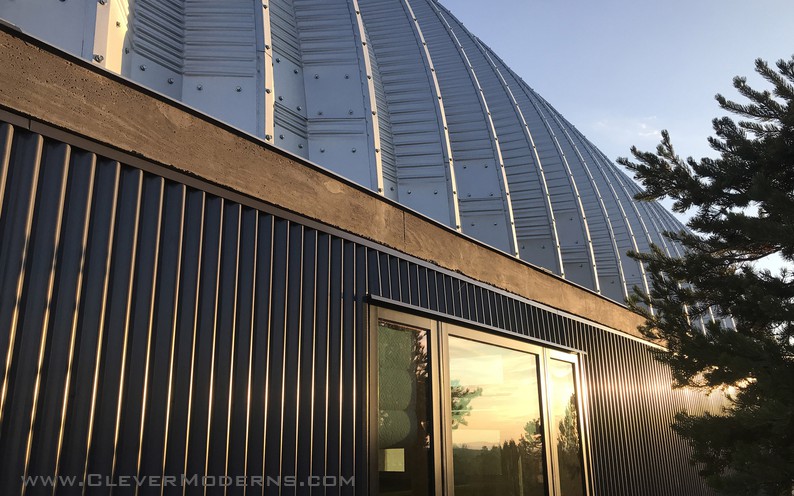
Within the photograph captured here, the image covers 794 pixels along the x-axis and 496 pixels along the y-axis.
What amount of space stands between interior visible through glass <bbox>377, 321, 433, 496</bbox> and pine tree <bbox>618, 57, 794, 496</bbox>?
3534 mm

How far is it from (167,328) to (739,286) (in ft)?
25.2

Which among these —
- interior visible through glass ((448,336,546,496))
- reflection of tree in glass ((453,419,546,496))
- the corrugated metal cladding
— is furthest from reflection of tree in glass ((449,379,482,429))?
the corrugated metal cladding

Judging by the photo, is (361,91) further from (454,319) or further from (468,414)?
(468,414)

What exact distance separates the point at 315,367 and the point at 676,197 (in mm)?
6885

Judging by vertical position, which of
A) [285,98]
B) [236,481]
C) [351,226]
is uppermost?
[285,98]

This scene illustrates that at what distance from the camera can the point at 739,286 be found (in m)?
9.04

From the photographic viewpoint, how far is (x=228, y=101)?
655 centimetres

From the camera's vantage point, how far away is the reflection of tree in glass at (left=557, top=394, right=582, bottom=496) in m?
8.70

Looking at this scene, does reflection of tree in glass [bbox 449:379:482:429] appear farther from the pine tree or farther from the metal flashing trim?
the pine tree

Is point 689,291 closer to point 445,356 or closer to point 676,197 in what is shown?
point 676,197

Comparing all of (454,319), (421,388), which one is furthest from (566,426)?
(421,388)

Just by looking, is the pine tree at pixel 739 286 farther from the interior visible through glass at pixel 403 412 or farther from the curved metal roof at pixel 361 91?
the interior visible through glass at pixel 403 412

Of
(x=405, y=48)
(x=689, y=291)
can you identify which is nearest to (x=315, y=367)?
(x=405, y=48)

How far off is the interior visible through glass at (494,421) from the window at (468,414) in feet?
0.03
